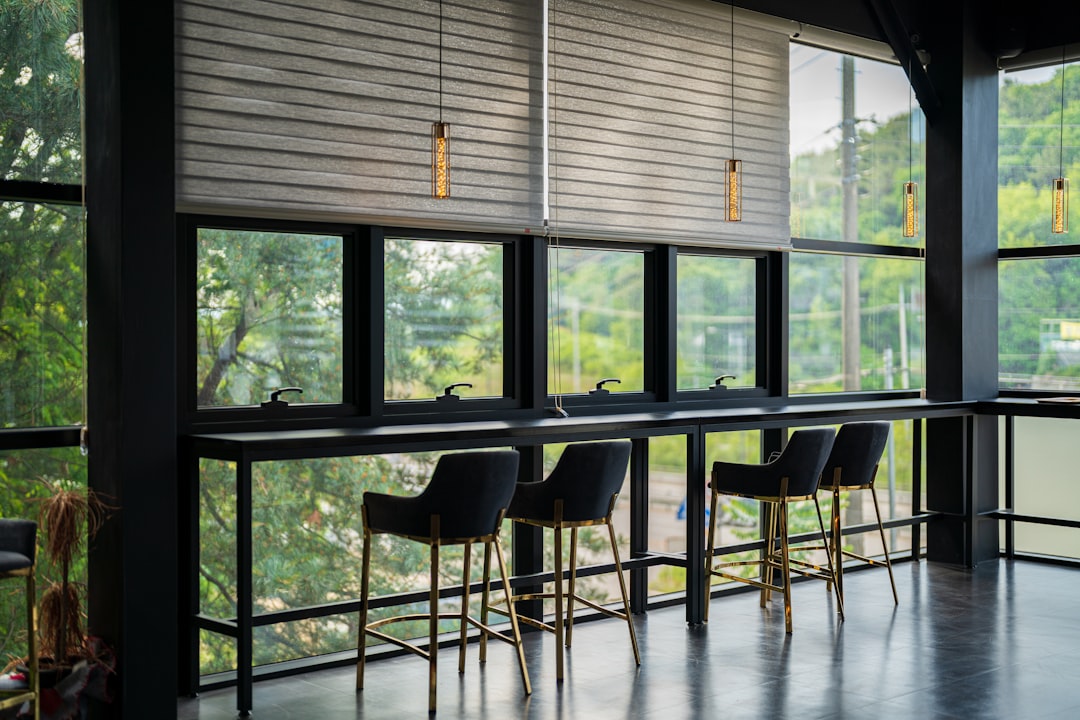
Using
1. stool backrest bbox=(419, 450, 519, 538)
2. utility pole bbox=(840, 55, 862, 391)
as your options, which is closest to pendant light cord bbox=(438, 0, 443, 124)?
stool backrest bbox=(419, 450, 519, 538)

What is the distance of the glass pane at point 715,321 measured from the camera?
21.7 ft

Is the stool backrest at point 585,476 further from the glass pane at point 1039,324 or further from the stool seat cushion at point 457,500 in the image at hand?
the glass pane at point 1039,324

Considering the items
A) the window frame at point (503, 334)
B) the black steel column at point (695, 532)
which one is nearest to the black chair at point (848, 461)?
the black steel column at point (695, 532)

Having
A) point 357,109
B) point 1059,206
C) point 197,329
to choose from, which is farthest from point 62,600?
point 1059,206

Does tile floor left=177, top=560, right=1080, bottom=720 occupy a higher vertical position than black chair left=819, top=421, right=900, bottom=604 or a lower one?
lower

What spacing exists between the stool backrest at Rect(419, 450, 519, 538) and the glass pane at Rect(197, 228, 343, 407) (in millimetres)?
1008

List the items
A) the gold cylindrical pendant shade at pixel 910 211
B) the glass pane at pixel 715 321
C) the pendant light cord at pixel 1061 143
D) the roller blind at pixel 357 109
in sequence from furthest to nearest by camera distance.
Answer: the pendant light cord at pixel 1061 143 < the gold cylindrical pendant shade at pixel 910 211 < the glass pane at pixel 715 321 < the roller blind at pixel 357 109

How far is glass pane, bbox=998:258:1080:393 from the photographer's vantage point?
24.9 ft

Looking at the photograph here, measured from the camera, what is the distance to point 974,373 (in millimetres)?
7547

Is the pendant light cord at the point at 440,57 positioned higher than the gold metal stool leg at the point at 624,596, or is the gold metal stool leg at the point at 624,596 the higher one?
the pendant light cord at the point at 440,57

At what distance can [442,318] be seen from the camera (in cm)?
553

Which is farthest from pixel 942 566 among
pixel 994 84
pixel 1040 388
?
pixel 994 84

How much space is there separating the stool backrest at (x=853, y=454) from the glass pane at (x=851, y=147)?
63.2 inches

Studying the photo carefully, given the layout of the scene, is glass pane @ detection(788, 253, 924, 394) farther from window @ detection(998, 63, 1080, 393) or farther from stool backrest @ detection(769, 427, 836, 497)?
stool backrest @ detection(769, 427, 836, 497)
